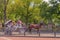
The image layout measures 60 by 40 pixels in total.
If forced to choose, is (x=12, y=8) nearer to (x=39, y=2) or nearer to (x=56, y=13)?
(x=39, y=2)

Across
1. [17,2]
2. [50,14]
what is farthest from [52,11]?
[17,2]

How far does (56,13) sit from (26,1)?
10567mm

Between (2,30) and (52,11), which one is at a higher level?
(52,11)

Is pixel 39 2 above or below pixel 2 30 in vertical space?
above

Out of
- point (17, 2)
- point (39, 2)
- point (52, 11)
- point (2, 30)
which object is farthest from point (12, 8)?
point (2, 30)

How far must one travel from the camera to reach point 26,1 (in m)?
57.8

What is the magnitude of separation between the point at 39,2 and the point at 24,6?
13.2 ft

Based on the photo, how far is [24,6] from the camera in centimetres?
5859

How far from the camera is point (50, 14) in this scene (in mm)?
63562

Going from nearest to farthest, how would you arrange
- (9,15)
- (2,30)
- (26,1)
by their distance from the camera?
(2,30) → (26,1) → (9,15)

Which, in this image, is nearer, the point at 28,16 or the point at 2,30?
the point at 2,30

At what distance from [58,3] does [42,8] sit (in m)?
5.46

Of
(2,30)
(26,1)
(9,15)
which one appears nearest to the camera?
(2,30)

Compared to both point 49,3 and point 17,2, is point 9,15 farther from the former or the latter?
point 49,3
